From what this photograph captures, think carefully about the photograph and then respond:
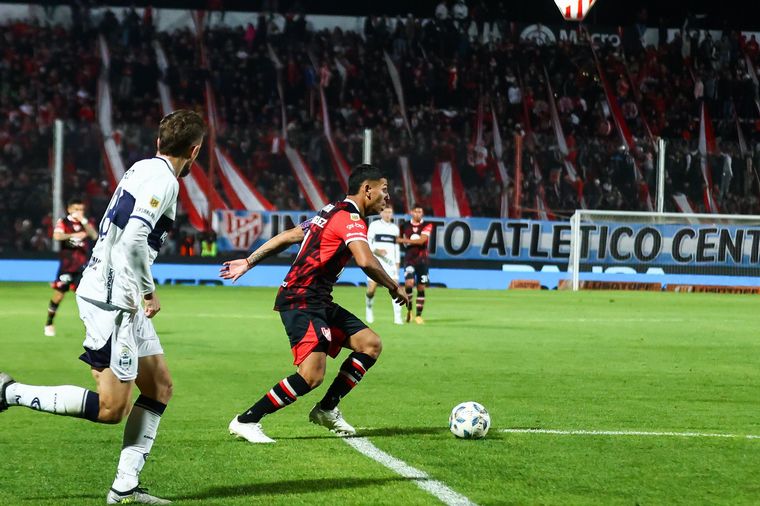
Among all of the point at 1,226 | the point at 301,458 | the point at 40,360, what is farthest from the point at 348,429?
the point at 1,226

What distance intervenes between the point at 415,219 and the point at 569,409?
11268 millimetres

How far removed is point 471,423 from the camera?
7660 mm

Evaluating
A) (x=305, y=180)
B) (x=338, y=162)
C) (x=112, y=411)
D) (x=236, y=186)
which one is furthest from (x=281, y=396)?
(x=338, y=162)

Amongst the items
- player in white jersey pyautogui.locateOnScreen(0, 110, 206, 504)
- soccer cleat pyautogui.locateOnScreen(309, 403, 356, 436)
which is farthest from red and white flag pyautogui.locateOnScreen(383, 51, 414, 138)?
player in white jersey pyautogui.locateOnScreen(0, 110, 206, 504)

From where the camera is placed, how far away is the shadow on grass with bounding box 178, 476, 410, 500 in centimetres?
582

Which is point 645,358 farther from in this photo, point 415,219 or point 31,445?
point 31,445

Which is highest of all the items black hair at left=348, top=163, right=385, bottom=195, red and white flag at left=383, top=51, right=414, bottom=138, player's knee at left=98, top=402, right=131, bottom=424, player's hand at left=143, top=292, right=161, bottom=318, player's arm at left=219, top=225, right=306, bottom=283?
red and white flag at left=383, top=51, right=414, bottom=138

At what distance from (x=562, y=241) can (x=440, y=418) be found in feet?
70.4

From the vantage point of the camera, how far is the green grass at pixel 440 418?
6.06 meters

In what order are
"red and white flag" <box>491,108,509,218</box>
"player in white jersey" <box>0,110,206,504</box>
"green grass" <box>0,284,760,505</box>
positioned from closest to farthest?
1. "player in white jersey" <box>0,110,206,504</box>
2. "green grass" <box>0,284,760,505</box>
3. "red and white flag" <box>491,108,509,218</box>

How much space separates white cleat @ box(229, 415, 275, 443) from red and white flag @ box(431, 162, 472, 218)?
22.3 meters

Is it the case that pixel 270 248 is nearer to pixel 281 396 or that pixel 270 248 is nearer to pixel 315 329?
pixel 315 329

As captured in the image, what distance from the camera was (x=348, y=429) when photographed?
25.8 ft

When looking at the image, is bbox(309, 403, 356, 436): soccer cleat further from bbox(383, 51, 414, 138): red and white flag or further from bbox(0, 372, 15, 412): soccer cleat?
bbox(383, 51, 414, 138): red and white flag
